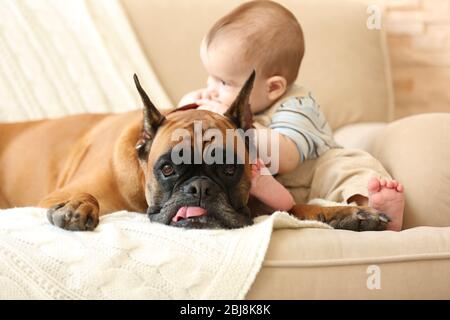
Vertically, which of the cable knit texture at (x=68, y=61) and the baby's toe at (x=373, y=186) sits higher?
the cable knit texture at (x=68, y=61)

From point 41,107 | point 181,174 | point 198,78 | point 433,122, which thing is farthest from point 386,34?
point 181,174

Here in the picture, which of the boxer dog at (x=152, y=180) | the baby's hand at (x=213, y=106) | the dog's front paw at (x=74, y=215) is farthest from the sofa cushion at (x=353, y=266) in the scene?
the baby's hand at (x=213, y=106)

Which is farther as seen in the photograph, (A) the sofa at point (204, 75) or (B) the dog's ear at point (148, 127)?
(A) the sofa at point (204, 75)

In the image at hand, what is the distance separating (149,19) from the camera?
260cm

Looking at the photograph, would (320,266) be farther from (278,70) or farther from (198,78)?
(198,78)

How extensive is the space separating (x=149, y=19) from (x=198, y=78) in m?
0.31

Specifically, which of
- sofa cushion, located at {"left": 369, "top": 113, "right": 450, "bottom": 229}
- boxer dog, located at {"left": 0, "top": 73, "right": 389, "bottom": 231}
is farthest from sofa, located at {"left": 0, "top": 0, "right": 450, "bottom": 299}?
boxer dog, located at {"left": 0, "top": 73, "right": 389, "bottom": 231}

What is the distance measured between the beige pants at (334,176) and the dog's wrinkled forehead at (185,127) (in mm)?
383

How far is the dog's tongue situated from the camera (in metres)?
1.46

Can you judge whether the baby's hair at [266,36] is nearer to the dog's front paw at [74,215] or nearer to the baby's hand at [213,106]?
the baby's hand at [213,106]

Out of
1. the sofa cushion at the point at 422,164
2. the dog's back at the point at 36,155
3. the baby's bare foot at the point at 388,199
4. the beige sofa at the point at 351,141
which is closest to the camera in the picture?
the beige sofa at the point at 351,141

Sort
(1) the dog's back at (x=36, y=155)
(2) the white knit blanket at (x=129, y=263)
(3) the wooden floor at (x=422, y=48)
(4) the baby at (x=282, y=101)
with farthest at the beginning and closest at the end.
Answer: (3) the wooden floor at (x=422, y=48), (1) the dog's back at (x=36, y=155), (4) the baby at (x=282, y=101), (2) the white knit blanket at (x=129, y=263)

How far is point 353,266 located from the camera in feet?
4.48

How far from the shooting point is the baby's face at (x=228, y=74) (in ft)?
6.15
